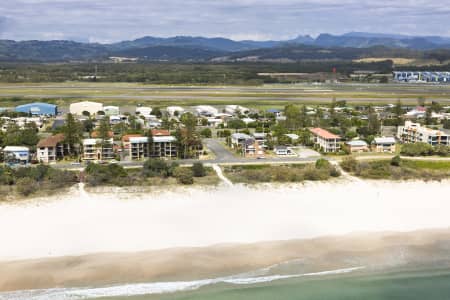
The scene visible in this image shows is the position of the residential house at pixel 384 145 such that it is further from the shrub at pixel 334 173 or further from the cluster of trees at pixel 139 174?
the cluster of trees at pixel 139 174

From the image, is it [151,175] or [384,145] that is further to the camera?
[384,145]

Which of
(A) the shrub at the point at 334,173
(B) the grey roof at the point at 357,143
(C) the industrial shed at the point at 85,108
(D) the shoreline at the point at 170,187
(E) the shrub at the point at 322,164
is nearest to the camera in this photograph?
(D) the shoreline at the point at 170,187

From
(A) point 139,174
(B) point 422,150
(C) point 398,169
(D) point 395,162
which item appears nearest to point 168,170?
(A) point 139,174

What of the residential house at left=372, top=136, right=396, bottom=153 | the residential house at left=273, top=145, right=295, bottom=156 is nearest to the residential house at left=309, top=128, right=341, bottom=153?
the residential house at left=273, top=145, right=295, bottom=156

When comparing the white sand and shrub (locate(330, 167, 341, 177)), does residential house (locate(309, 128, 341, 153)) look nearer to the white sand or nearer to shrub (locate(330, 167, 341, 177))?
shrub (locate(330, 167, 341, 177))

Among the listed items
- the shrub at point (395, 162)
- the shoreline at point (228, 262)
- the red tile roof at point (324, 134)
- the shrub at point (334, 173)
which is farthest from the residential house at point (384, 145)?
the shoreline at point (228, 262)

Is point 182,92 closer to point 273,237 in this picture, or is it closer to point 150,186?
point 150,186

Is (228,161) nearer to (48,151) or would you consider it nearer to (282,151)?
(282,151)
